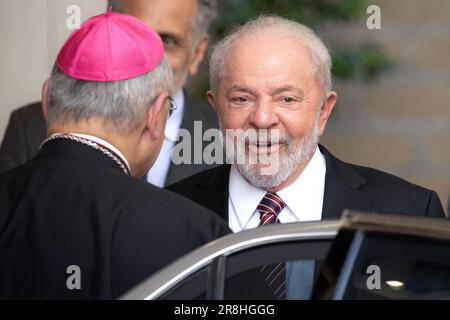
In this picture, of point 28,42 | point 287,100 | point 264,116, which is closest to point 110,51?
point 264,116

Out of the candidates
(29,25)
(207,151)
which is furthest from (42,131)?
(29,25)

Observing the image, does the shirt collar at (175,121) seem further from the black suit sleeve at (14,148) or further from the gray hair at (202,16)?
the black suit sleeve at (14,148)

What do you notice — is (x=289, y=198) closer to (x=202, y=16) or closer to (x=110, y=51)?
(x=110, y=51)

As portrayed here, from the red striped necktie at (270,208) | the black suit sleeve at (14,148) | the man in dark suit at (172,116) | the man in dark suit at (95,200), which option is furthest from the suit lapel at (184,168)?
the man in dark suit at (95,200)

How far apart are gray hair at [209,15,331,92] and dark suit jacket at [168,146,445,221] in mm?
309

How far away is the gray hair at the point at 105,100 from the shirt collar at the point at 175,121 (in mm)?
2010

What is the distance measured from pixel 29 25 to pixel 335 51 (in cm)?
196

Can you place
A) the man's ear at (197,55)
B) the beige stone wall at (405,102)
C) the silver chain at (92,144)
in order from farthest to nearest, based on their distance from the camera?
the beige stone wall at (405,102) < the man's ear at (197,55) < the silver chain at (92,144)

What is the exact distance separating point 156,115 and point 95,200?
41 cm

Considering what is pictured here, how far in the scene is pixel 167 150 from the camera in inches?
244

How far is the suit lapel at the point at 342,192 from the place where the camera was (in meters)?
4.83

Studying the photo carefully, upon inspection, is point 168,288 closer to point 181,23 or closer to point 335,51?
point 181,23

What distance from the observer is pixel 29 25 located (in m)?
7.62

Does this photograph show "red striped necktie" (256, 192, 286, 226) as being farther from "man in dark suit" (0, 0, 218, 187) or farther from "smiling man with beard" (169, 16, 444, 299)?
"man in dark suit" (0, 0, 218, 187)
